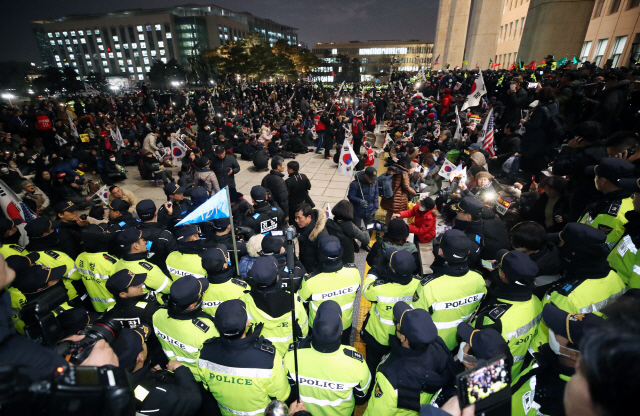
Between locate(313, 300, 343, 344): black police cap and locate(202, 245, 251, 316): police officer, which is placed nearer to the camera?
locate(313, 300, 343, 344): black police cap

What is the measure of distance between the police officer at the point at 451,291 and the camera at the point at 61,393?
2.54 m

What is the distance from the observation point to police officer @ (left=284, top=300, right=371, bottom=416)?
237 centimetres

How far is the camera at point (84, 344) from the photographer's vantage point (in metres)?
1.99

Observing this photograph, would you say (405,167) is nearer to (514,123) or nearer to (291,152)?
→ (514,123)

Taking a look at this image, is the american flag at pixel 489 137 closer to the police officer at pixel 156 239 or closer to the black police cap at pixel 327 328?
the black police cap at pixel 327 328

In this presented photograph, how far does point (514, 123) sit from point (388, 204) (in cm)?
653

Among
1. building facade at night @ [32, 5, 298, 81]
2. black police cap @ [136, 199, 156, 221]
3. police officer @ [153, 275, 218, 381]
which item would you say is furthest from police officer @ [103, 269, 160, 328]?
building facade at night @ [32, 5, 298, 81]

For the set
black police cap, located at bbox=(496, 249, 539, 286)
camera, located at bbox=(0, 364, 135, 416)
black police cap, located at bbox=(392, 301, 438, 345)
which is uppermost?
camera, located at bbox=(0, 364, 135, 416)

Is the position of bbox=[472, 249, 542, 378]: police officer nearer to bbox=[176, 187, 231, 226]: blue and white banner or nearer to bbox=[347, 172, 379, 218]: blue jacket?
bbox=[176, 187, 231, 226]: blue and white banner

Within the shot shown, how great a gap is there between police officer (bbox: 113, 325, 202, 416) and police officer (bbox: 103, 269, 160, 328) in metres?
0.61

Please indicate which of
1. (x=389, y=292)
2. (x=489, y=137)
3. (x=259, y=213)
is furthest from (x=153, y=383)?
(x=489, y=137)

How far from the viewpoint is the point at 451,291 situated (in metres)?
2.95

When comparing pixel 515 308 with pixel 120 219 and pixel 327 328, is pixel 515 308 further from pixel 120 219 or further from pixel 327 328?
pixel 120 219

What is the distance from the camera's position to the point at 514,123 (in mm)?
10031
